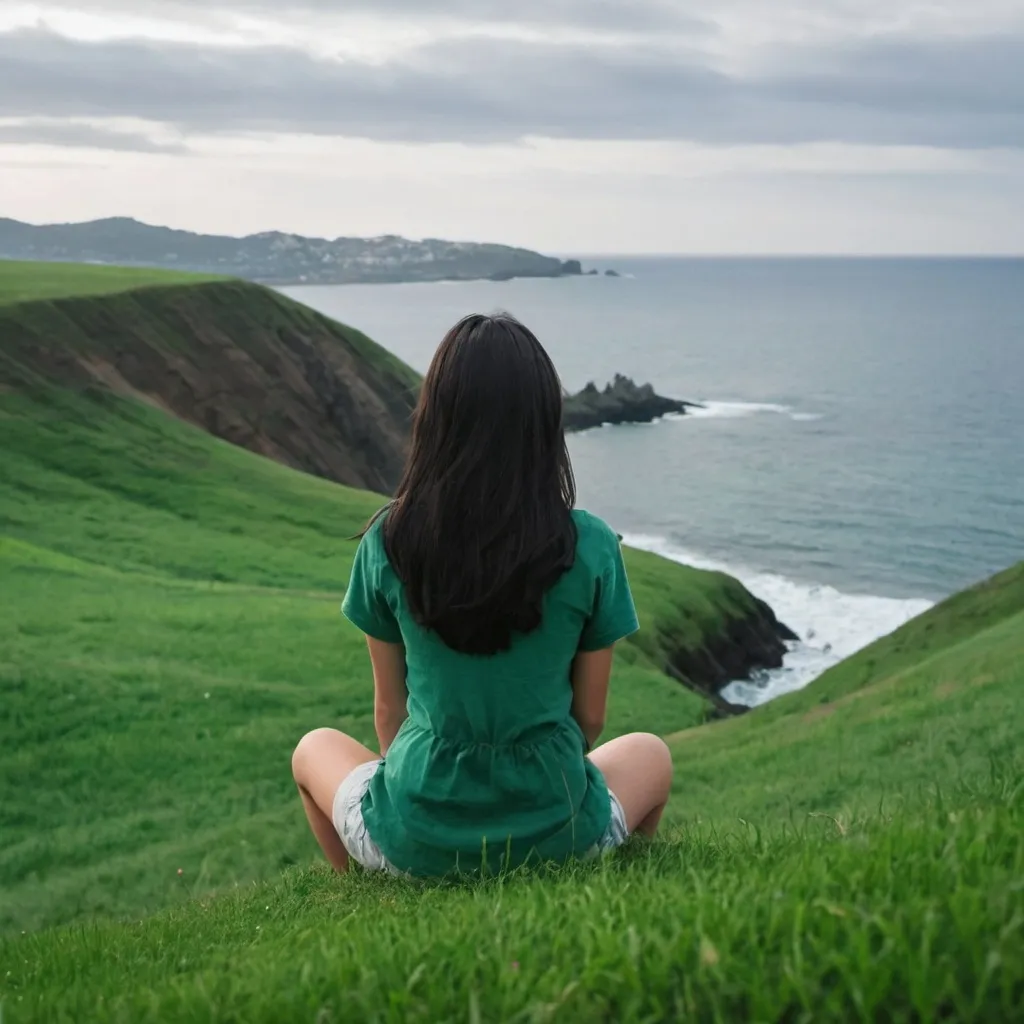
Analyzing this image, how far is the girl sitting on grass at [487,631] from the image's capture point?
4.99 meters

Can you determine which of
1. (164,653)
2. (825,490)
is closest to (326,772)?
(164,653)

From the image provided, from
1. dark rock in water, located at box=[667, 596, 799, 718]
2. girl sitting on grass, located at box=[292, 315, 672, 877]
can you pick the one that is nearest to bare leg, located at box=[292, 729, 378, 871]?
girl sitting on grass, located at box=[292, 315, 672, 877]

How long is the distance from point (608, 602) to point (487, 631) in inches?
23.7

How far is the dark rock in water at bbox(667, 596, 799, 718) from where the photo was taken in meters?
35.9

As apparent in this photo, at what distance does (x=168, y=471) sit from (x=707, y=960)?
44.0 metres

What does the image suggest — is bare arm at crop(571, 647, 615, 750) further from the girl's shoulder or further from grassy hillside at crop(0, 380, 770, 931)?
grassy hillside at crop(0, 380, 770, 931)

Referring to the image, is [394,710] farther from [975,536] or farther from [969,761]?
[975,536]

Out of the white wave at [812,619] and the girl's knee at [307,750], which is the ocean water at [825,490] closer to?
the white wave at [812,619]

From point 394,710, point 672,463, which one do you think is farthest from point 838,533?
point 394,710

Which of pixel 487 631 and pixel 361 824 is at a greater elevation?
pixel 487 631

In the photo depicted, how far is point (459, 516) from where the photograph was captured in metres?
5.00

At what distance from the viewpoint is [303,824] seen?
49.0 feet

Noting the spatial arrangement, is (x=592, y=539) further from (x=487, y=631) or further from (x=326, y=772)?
(x=326, y=772)

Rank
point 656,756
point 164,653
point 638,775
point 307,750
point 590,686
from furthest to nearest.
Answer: point 164,653
point 307,750
point 656,756
point 638,775
point 590,686
